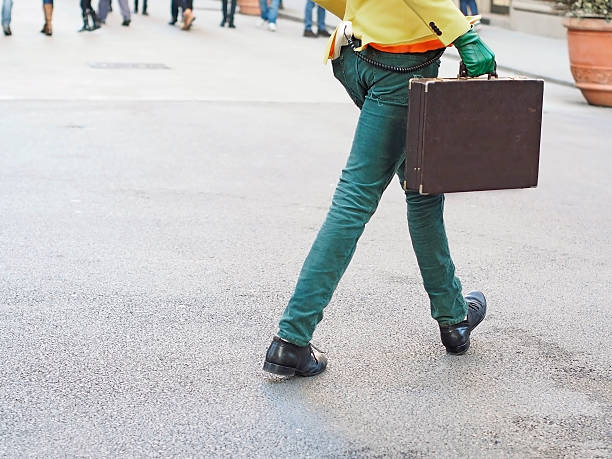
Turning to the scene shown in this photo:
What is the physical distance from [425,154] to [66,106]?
7.95m

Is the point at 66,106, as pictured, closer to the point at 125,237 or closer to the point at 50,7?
the point at 125,237

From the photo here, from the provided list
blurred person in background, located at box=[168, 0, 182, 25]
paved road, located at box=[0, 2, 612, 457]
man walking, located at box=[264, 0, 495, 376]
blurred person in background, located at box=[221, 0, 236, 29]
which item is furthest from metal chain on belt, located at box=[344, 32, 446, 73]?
blurred person in background, located at box=[221, 0, 236, 29]

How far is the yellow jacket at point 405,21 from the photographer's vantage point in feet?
11.2

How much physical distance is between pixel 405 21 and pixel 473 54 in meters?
0.26

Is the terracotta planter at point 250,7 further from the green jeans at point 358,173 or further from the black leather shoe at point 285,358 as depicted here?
the black leather shoe at point 285,358

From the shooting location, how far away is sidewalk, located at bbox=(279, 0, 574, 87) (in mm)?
16141

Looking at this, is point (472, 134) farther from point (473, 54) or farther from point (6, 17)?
point (6, 17)

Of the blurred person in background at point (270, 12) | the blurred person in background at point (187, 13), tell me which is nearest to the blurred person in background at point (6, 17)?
the blurred person in background at point (187, 13)

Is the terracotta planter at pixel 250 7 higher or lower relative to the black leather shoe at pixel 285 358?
lower

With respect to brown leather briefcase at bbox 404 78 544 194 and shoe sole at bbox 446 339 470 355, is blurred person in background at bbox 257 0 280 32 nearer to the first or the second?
shoe sole at bbox 446 339 470 355

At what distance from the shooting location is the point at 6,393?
3.64m

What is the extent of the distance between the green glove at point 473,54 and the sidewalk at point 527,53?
37.7ft

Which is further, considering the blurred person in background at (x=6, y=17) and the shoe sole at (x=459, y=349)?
the blurred person in background at (x=6, y=17)

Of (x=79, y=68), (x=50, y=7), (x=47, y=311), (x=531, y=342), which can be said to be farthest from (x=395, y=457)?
(x=50, y=7)
